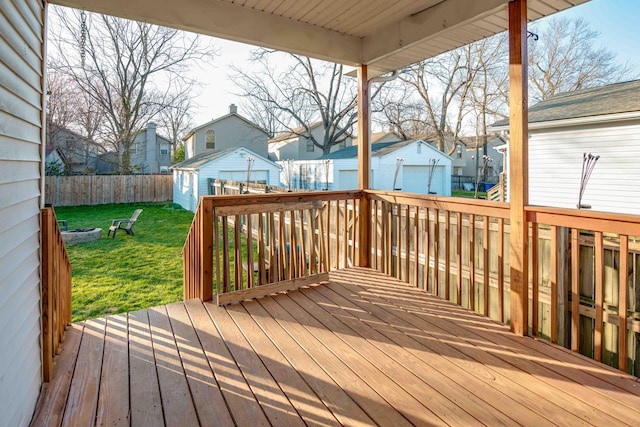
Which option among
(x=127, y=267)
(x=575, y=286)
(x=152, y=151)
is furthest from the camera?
(x=152, y=151)

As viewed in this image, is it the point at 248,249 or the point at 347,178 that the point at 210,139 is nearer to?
the point at 347,178

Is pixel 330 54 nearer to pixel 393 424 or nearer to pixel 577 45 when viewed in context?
pixel 393 424

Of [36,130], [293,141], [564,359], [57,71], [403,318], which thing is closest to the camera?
[36,130]

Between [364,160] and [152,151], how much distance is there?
23.8 m

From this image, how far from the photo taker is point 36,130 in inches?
83.4

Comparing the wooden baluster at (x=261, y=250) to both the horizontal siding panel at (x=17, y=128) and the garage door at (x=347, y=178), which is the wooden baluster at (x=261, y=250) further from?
the garage door at (x=347, y=178)

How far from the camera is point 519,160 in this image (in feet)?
8.95

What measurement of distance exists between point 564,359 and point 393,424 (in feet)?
4.53

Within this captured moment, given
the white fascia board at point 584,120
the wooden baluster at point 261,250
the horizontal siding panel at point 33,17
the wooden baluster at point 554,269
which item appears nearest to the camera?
the horizontal siding panel at point 33,17

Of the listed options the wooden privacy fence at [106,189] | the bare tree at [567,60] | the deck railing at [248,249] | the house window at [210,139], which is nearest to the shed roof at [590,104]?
the bare tree at [567,60]

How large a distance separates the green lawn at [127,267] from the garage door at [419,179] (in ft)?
32.9

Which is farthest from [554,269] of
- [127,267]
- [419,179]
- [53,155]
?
[53,155]

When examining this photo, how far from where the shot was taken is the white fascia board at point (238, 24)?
296cm

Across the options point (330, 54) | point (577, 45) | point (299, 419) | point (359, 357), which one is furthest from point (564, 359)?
point (577, 45)
